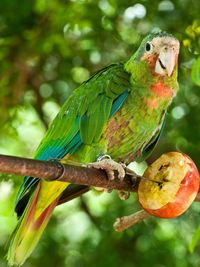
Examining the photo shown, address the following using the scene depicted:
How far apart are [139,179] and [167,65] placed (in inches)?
15.5

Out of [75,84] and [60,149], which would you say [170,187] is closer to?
[60,149]

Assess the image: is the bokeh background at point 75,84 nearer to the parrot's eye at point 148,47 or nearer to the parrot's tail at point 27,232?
the parrot's eye at point 148,47

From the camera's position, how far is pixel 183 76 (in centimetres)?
266

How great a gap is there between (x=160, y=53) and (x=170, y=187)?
498 millimetres

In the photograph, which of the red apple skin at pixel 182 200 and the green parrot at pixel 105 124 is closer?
the red apple skin at pixel 182 200

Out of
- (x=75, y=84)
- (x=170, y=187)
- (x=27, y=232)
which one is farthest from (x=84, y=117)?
(x=75, y=84)

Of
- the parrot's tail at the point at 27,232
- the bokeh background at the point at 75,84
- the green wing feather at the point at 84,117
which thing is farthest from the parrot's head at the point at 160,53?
the parrot's tail at the point at 27,232

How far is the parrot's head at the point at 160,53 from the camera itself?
6.75ft

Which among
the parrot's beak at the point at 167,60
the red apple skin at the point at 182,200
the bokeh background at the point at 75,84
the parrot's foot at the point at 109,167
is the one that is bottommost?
the bokeh background at the point at 75,84

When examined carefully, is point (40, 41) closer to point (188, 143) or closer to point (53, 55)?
point (53, 55)

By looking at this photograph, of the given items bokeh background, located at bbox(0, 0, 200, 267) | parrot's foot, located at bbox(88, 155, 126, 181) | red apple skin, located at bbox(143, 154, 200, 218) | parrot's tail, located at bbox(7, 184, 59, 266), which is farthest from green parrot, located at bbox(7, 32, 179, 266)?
red apple skin, located at bbox(143, 154, 200, 218)

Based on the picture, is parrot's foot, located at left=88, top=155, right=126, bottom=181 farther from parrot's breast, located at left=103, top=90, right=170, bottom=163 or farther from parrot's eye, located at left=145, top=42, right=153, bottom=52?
parrot's eye, located at left=145, top=42, right=153, bottom=52

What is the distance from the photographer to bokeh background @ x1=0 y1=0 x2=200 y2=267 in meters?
2.69

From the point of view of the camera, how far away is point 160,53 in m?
2.10
